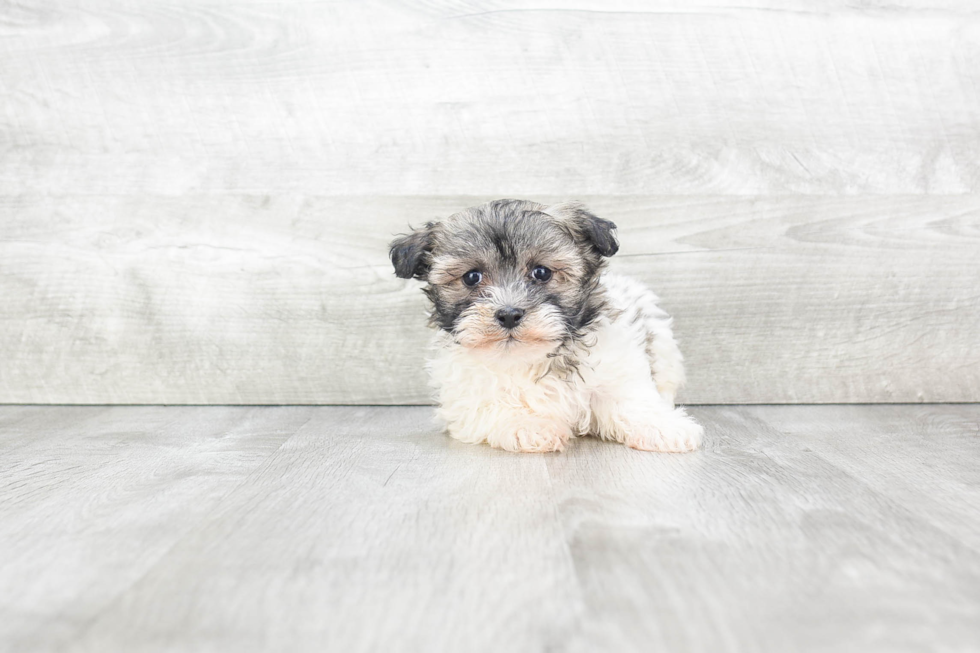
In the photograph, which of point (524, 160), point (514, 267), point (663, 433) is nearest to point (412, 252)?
point (514, 267)

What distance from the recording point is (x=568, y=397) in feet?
8.02

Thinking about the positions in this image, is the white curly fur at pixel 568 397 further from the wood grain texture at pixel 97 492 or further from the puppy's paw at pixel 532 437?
the wood grain texture at pixel 97 492

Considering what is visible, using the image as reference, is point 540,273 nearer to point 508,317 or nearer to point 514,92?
point 508,317

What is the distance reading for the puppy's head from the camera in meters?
2.21

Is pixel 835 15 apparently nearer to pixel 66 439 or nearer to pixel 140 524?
pixel 140 524

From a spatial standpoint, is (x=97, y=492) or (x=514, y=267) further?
(x=514, y=267)

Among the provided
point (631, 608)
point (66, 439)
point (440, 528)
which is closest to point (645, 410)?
point (440, 528)

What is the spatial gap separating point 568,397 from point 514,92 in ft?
4.37

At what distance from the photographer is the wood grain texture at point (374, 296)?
3.06 meters

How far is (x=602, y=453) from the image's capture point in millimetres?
2299

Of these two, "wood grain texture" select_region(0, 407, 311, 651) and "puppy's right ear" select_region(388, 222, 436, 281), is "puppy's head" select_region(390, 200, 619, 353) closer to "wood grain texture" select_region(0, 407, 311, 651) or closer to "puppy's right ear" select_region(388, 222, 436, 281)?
"puppy's right ear" select_region(388, 222, 436, 281)

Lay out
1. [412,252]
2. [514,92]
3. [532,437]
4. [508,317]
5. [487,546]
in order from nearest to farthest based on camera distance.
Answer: [487,546] < [508,317] < [532,437] < [412,252] < [514,92]

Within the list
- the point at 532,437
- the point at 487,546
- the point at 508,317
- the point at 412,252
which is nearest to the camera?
the point at 487,546

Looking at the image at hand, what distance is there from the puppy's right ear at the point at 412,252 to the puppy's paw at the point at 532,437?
61 cm
